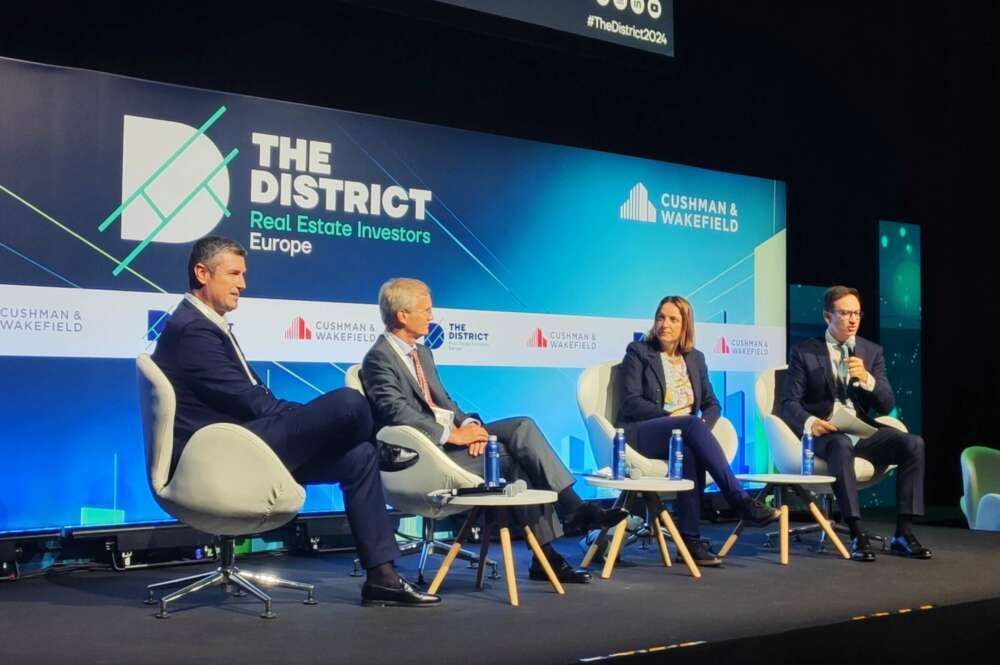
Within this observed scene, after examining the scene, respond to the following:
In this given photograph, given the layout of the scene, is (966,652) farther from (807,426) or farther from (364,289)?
(364,289)

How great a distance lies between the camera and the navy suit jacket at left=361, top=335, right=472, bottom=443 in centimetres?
420

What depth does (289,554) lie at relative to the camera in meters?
5.25

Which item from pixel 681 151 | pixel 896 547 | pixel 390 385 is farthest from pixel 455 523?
pixel 681 151

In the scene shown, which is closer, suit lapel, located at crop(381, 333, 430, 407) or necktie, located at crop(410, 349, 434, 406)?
suit lapel, located at crop(381, 333, 430, 407)

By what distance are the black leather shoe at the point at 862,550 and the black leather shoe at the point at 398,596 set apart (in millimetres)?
2215

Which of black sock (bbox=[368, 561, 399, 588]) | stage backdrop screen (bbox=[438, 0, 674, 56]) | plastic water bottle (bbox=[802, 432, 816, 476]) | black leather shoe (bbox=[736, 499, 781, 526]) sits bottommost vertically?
black sock (bbox=[368, 561, 399, 588])

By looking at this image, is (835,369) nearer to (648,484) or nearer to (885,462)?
(885,462)

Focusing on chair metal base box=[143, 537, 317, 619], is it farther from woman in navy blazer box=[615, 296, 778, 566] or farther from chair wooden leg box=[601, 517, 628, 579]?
woman in navy blazer box=[615, 296, 778, 566]

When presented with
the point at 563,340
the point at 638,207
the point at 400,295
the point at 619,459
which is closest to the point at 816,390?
the point at 619,459

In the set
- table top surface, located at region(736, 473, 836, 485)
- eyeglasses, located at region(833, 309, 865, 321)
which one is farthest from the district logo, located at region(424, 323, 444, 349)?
eyeglasses, located at region(833, 309, 865, 321)

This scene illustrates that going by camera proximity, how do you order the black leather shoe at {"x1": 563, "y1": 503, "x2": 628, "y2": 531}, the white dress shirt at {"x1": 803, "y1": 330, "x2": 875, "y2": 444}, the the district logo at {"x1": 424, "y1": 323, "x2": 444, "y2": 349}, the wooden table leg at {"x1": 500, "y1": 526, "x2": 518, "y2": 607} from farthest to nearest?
the the district logo at {"x1": 424, "y1": 323, "x2": 444, "y2": 349}
the white dress shirt at {"x1": 803, "y1": 330, "x2": 875, "y2": 444}
the black leather shoe at {"x1": 563, "y1": 503, "x2": 628, "y2": 531}
the wooden table leg at {"x1": 500, "y1": 526, "x2": 518, "y2": 607}

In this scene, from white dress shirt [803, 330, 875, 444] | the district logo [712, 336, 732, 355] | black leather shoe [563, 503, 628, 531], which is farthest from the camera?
the district logo [712, 336, 732, 355]

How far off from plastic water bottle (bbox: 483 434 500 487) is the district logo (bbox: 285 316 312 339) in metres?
1.60

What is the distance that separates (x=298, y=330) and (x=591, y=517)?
6.06ft
